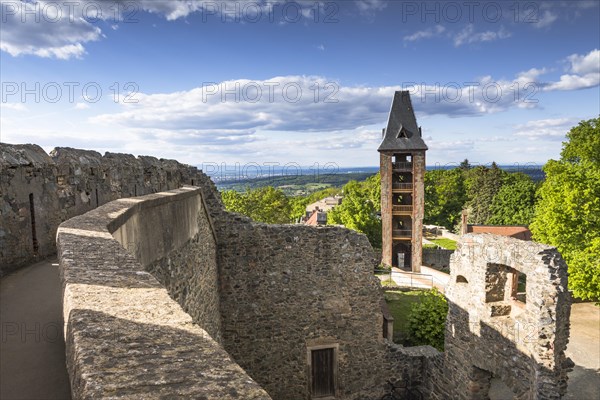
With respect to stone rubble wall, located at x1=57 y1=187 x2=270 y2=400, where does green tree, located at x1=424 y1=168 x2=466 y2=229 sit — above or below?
below

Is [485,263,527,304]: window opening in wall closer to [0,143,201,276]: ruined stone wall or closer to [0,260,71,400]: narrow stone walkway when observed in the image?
[0,143,201,276]: ruined stone wall

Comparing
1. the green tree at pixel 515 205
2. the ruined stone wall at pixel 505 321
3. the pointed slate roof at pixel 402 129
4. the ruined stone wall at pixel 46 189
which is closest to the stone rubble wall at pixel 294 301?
the ruined stone wall at pixel 505 321

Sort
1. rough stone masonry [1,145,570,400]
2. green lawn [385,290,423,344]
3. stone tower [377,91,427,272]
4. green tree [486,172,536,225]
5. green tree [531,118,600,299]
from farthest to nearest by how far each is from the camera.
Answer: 1. green tree [486,172,536,225]
2. stone tower [377,91,427,272]
3. green tree [531,118,600,299]
4. green lawn [385,290,423,344]
5. rough stone masonry [1,145,570,400]

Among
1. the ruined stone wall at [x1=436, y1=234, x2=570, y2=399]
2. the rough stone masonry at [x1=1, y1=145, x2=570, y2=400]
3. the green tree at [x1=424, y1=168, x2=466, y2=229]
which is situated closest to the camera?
the rough stone masonry at [x1=1, y1=145, x2=570, y2=400]

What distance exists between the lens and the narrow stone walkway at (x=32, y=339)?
2.75 meters

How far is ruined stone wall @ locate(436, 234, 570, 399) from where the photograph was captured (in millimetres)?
8836

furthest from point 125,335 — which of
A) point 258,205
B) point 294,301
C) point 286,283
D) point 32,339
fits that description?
point 258,205

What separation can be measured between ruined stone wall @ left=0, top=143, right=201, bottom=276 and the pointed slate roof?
102 feet

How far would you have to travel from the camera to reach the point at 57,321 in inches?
144

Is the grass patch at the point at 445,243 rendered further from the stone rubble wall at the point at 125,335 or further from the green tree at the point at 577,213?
the stone rubble wall at the point at 125,335

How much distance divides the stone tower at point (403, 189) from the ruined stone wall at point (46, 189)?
30.3 metres

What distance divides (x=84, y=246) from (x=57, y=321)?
0.82m

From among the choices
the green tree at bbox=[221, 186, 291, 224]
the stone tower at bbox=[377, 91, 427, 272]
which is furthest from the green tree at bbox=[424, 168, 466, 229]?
the green tree at bbox=[221, 186, 291, 224]

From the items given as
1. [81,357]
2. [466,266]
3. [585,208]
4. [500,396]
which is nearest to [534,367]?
[466,266]
